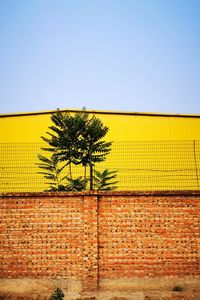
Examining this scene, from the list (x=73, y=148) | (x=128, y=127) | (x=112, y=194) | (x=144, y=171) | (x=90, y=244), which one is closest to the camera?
(x=90, y=244)

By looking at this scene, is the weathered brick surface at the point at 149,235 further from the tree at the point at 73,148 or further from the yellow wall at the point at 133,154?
the tree at the point at 73,148

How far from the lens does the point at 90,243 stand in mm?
7762

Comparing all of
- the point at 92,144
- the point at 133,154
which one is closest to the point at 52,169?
the point at 92,144

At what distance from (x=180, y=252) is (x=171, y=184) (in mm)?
2879

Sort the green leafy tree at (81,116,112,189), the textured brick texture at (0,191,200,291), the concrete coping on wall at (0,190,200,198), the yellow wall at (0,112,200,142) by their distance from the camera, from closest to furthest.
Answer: the textured brick texture at (0,191,200,291), the concrete coping on wall at (0,190,200,198), the green leafy tree at (81,116,112,189), the yellow wall at (0,112,200,142)

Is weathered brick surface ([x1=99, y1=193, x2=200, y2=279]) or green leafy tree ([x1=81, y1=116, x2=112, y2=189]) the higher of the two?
green leafy tree ([x1=81, y1=116, x2=112, y2=189])

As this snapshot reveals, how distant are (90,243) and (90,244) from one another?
3cm

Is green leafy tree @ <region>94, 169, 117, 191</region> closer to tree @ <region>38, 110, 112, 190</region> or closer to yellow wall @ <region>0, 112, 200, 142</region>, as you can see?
tree @ <region>38, 110, 112, 190</region>

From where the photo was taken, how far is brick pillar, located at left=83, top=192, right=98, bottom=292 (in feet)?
24.7

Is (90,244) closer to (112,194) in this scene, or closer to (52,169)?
(112,194)

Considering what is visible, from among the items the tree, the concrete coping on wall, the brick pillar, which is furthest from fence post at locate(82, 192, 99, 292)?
the tree

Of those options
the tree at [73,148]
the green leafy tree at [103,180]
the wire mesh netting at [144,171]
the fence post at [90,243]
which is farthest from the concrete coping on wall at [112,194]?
the green leafy tree at [103,180]

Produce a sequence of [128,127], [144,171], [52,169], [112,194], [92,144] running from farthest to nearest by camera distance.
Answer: [128,127] < [92,144] < [52,169] < [144,171] < [112,194]

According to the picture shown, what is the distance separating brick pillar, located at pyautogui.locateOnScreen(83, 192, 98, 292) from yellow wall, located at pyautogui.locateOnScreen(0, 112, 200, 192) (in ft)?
7.04
